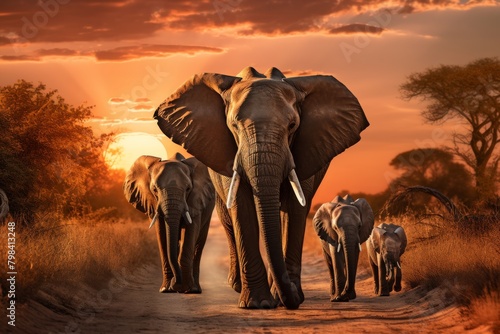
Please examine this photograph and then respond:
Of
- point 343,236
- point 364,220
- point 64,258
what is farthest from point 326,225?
point 64,258

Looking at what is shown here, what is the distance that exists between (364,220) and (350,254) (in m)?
1.67

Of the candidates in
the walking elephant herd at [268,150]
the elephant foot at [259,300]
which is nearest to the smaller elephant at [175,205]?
the walking elephant herd at [268,150]

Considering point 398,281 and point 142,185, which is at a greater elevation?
point 142,185

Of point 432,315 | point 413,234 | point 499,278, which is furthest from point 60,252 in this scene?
point 413,234

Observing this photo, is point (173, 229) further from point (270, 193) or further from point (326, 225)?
point (270, 193)

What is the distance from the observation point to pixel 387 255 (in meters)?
17.4

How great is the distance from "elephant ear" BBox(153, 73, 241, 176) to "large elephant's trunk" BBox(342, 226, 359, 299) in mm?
3760

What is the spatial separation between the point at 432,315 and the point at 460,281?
3.82ft

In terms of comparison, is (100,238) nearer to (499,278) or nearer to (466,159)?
(499,278)

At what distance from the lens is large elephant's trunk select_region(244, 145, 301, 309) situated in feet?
38.0

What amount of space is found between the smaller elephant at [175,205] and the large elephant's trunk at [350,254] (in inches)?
117

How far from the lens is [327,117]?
42.9 feet

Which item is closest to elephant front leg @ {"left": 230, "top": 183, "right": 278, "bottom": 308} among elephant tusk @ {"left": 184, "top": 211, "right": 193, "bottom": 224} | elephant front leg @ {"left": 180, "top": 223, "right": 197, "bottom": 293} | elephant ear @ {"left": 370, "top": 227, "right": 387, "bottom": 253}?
elephant front leg @ {"left": 180, "top": 223, "right": 197, "bottom": 293}

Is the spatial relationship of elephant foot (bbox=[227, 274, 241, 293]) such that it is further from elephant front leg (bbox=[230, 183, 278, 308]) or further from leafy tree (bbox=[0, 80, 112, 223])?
leafy tree (bbox=[0, 80, 112, 223])
